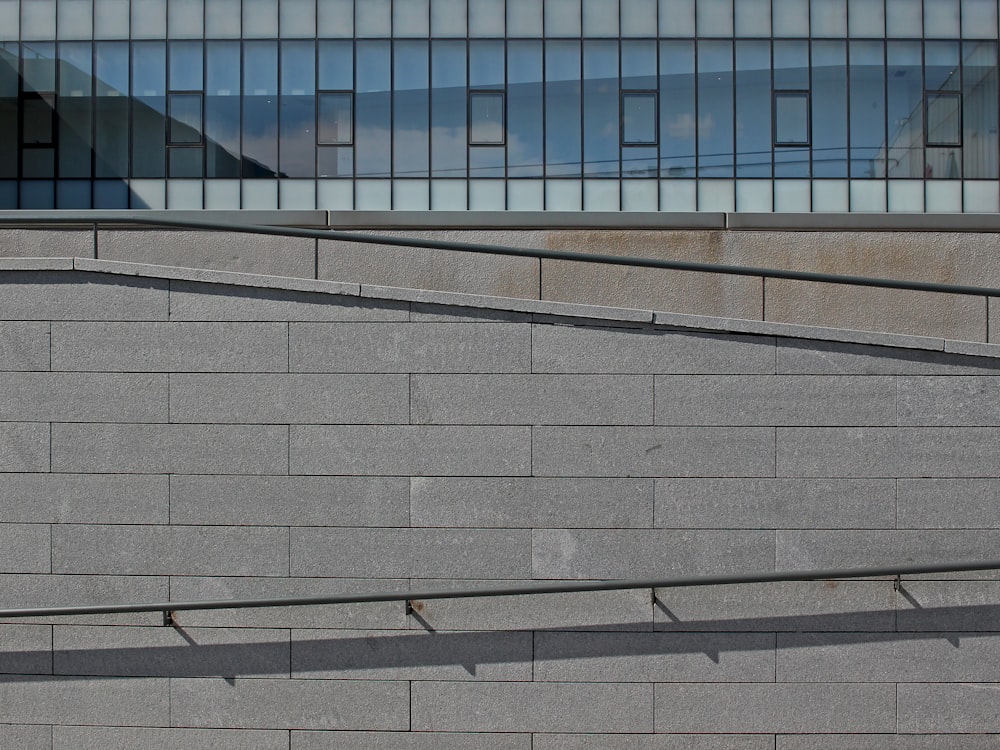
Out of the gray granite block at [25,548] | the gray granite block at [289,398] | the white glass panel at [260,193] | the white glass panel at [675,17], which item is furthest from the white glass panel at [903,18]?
the gray granite block at [25,548]

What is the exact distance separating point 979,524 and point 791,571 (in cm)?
143

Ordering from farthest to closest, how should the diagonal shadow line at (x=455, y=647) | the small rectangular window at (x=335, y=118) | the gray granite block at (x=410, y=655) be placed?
the small rectangular window at (x=335, y=118)
the gray granite block at (x=410, y=655)
the diagonal shadow line at (x=455, y=647)

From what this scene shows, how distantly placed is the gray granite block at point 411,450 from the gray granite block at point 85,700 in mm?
2081

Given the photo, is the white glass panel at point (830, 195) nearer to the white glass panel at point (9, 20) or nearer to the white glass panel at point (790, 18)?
the white glass panel at point (790, 18)

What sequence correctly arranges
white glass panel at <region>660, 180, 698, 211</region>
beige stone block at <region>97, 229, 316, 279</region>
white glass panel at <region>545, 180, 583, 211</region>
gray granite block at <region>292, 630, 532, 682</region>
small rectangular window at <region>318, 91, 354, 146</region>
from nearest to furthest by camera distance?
gray granite block at <region>292, 630, 532, 682</region>, beige stone block at <region>97, 229, 316, 279</region>, white glass panel at <region>660, 180, 698, 211</region>, white glass panel at <region>545, 180, 583, 211</region>, small rectangular window at <region>318, 91, 354, 146</region>

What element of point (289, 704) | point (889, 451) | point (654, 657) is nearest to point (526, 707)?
point (654, 657)

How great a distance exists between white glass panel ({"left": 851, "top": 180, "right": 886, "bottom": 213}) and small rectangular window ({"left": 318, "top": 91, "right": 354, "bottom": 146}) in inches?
415

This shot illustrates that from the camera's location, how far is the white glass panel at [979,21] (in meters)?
17.5

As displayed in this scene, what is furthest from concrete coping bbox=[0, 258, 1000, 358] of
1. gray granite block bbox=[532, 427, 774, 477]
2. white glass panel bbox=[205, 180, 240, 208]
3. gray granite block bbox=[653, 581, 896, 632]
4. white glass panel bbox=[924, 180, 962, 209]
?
white glass panel bbox=[924, 180, 962, 209]

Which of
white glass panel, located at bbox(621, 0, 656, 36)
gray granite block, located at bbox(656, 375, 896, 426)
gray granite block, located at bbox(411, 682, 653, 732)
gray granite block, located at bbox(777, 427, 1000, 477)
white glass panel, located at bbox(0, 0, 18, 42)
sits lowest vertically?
gray granite block, located at bbox(411, 682, 653, 732)

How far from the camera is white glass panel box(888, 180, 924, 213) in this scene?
57.0ft

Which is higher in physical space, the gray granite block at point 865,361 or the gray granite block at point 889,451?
the gray granite block at point 865,361

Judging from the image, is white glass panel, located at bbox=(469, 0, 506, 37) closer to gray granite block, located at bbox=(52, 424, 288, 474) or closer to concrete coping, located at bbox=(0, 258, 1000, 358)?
concrete coping, located at bbox=(0, 258, 1000, 358)

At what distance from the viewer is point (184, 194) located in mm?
17672
